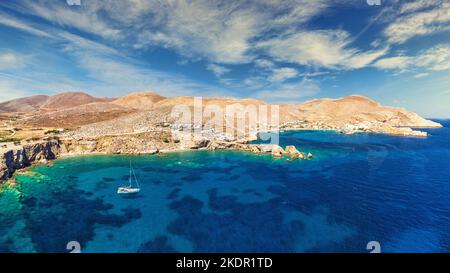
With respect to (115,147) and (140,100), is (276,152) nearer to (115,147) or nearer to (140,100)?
(115,147)

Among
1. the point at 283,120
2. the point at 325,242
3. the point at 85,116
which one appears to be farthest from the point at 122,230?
the point at 283,120

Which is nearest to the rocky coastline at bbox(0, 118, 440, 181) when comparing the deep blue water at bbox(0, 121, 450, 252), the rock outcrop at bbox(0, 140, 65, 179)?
the rock outcrop at bbox(0, 140, 65, 179)

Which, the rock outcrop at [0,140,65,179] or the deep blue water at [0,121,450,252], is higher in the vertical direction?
the rock outcrop at [0,140,65,179]

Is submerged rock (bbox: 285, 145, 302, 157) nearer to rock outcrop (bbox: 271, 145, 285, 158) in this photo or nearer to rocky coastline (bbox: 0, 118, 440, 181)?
rocky coastline (bbox: 0, 118, 440, 181)

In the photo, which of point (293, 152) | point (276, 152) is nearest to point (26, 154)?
point (276, 152)

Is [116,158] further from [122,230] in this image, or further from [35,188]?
[122,230]

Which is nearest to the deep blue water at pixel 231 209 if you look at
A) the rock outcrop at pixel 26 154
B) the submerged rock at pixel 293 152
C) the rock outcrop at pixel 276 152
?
the rock outcrop at pixel 26 154
